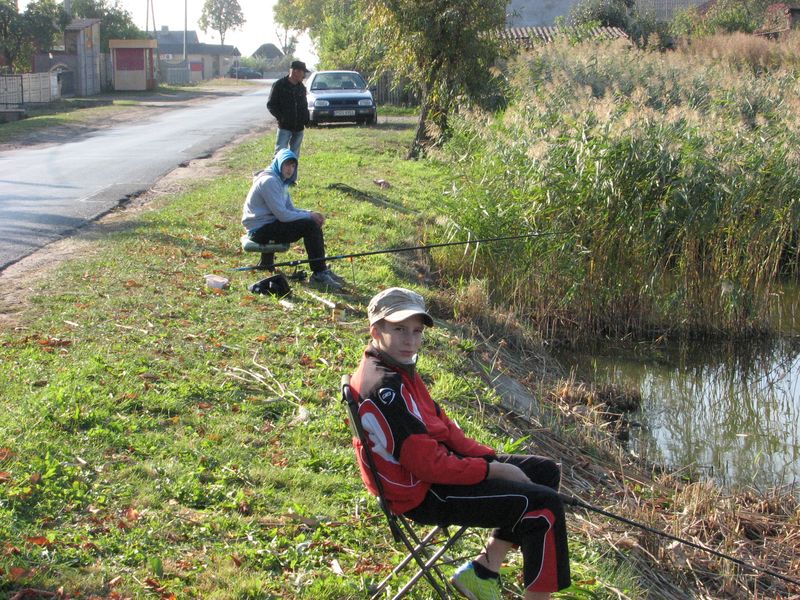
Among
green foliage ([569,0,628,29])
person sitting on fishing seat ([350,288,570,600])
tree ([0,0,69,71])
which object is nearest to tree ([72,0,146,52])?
tree ([0,0,69,71])

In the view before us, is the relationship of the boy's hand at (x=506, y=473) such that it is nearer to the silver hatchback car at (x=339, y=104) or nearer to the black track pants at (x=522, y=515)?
the black track pants at (x=522, y=515)

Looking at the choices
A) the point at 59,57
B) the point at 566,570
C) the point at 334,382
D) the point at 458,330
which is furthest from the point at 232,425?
the point at 59,57

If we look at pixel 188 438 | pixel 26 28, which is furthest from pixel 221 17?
pixel 188 438

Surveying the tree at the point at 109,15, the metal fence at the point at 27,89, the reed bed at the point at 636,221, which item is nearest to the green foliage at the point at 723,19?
the metal fence at the point at 27,89

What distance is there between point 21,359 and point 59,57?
44.7 m

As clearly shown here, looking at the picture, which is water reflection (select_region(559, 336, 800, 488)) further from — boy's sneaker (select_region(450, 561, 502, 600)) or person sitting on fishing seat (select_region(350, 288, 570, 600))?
person sitting on fishing seat (select_region(350, 288, 570, 600))

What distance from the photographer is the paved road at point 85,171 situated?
11430 millimetres

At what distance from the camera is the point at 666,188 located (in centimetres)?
1014

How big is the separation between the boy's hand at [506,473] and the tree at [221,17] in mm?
143499

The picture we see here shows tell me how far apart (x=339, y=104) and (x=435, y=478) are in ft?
77.0

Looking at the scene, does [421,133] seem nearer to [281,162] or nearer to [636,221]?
[636,221]

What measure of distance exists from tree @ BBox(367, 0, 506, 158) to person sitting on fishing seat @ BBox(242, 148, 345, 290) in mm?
9579

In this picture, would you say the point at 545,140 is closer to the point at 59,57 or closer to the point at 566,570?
the point at 566,570

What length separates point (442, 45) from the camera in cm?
1891
